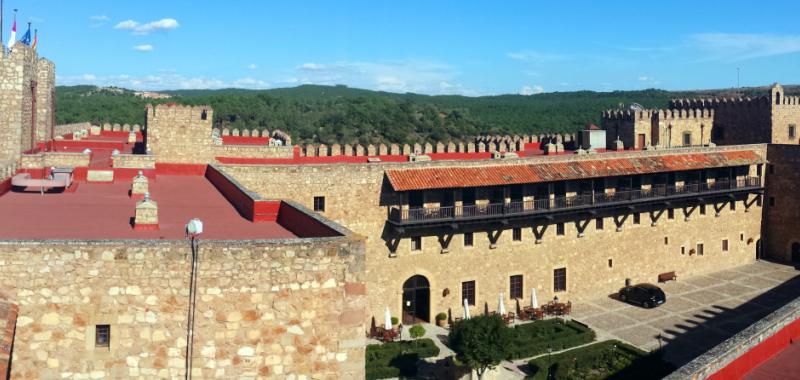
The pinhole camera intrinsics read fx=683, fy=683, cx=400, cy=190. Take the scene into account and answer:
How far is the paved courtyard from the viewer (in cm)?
2284

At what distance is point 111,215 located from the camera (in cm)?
1364

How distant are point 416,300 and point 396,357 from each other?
4320 millimetres

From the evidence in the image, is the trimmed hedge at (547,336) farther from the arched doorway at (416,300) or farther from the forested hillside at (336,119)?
the forested hillside at (336,119)

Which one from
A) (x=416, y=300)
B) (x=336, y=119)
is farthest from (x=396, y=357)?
(x=336, y=119)

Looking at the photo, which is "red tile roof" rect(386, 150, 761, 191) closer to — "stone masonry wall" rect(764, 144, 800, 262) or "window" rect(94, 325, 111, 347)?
"stone masonry wall" rect(764, 144, 800, 262)

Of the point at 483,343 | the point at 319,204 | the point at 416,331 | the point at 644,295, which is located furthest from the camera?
the point at 644,295

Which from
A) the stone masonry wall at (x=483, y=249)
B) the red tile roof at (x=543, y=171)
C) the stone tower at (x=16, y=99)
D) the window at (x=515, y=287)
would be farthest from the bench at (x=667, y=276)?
the stone tower at (x=16, y=99)

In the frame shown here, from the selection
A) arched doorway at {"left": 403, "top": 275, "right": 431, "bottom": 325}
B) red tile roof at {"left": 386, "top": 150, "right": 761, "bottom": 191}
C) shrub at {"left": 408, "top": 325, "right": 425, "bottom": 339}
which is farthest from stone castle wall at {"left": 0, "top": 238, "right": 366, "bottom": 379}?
arched doorway at {"left": 403, "top": 275, "right": 431, "bottom": 325}

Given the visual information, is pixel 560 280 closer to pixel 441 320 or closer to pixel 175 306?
pixel 441 320

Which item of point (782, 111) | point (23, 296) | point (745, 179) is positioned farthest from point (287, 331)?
point (782, 111)

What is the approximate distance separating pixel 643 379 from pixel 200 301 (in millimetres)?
14290

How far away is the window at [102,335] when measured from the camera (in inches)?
348

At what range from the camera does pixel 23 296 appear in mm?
8594

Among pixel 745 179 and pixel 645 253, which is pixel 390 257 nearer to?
pixel 645 253
